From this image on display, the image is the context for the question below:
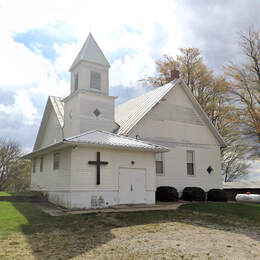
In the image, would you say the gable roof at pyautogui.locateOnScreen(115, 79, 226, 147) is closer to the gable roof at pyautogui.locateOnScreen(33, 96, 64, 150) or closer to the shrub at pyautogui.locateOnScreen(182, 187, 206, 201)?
the gable roof at pyautogui.locateOnScreen(33, 96, 64, 150)

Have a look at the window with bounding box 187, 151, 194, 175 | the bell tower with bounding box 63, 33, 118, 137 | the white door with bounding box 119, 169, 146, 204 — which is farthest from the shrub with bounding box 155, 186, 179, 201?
the bell tower with bounding box 63, 33, 118, 137

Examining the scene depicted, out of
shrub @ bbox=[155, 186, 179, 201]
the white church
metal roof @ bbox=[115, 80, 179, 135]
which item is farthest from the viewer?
metal roof @ bbox=[115, 80, 179, 135]

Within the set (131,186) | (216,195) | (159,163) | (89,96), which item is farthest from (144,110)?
(216,195)

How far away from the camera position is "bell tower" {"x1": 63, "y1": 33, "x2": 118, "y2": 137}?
62.8 feet

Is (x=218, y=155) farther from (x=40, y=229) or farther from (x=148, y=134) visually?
(x=40, y=229)

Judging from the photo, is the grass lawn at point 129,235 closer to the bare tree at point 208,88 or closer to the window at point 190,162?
the window at point 190,162

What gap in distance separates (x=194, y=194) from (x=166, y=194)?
2100 millimetres

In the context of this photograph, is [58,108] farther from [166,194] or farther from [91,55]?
[166,194]

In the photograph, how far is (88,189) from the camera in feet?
44.3

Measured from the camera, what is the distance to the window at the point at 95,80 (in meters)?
20.0

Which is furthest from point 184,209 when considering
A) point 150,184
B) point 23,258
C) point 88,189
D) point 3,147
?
point 3,147

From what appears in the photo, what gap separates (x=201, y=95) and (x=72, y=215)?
21.8 metres

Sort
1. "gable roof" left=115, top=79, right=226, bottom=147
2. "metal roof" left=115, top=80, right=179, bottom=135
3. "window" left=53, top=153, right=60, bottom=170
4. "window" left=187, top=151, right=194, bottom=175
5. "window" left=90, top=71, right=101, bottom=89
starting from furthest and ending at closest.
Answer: "window" left=187, top=151, right=194, bottom=175, "window" left=90, top=71, right=101, bottom=89, "gable roof" left=115, top=79, right=226, bottom=147, "metal roof" left=115, top=80, right=179, bottom=135, "window" left=53, top=153, right=60, bottom=170

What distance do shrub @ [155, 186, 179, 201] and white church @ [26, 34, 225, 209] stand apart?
29.5 inches
